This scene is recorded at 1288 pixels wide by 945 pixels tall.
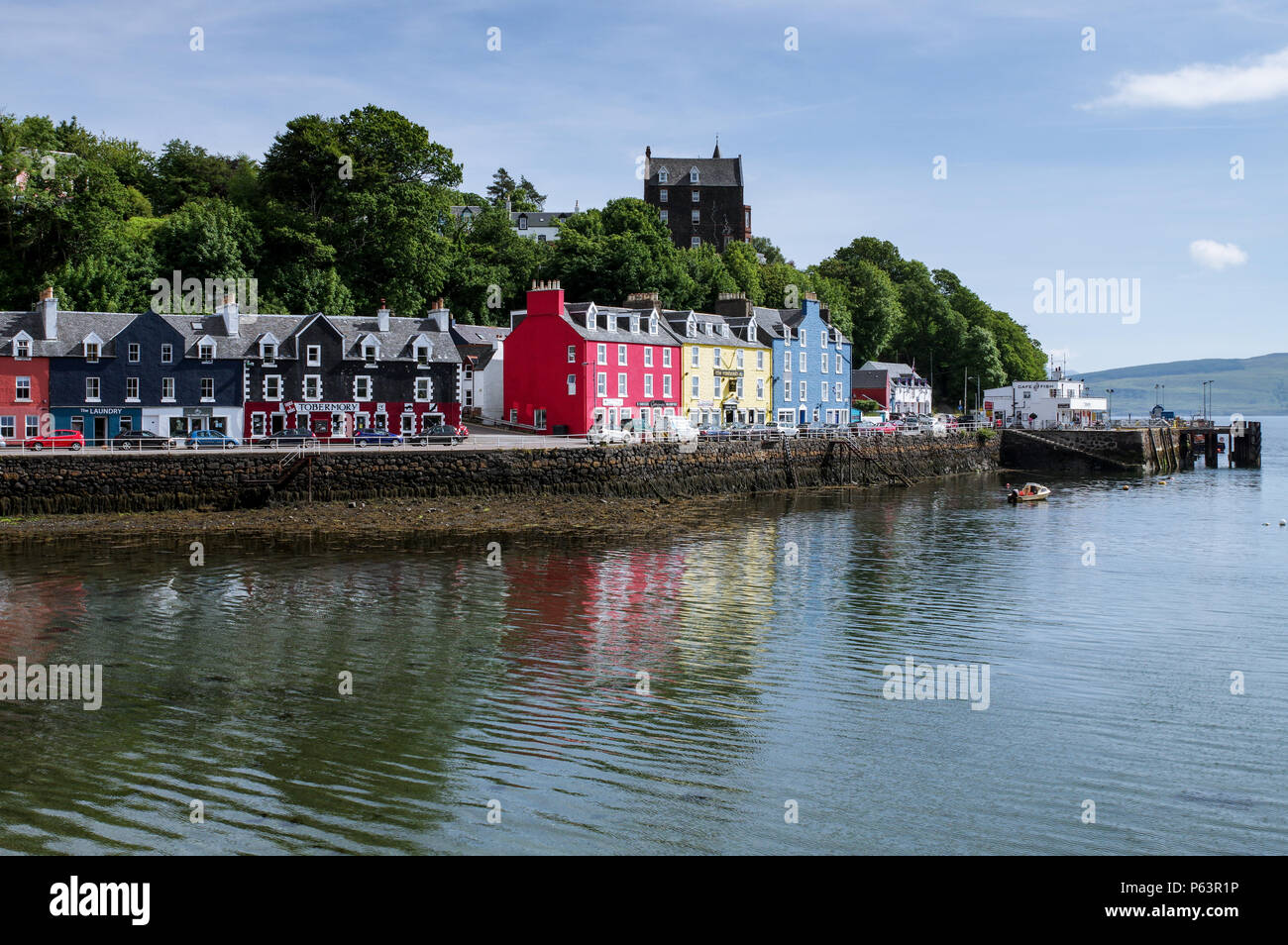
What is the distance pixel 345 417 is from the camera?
59.3m

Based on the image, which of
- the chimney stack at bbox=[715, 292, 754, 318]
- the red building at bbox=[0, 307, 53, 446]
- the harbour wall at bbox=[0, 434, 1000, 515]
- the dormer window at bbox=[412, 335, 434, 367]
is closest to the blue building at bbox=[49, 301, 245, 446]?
the red building at bbox=[0, 307, 53, 446]

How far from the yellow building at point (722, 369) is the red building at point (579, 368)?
148 inches

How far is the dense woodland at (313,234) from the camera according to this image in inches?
2596

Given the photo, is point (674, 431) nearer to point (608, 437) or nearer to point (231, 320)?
point (608, 437)

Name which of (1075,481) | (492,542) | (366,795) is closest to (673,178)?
(1075,481)

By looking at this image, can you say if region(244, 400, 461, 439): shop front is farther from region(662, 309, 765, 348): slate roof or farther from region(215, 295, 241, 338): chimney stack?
region(662, 309, 765, 348): slate roof

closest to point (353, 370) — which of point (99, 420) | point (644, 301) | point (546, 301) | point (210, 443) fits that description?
point (210, 443)

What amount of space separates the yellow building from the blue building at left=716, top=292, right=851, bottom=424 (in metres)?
1.42

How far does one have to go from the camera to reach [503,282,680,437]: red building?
63.9m

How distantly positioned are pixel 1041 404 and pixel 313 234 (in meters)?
72.7

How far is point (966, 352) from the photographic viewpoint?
12525cm

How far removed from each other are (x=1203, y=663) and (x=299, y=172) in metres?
69.5

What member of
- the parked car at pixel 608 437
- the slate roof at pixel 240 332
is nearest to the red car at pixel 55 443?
the slate roof at pixel 240 332
